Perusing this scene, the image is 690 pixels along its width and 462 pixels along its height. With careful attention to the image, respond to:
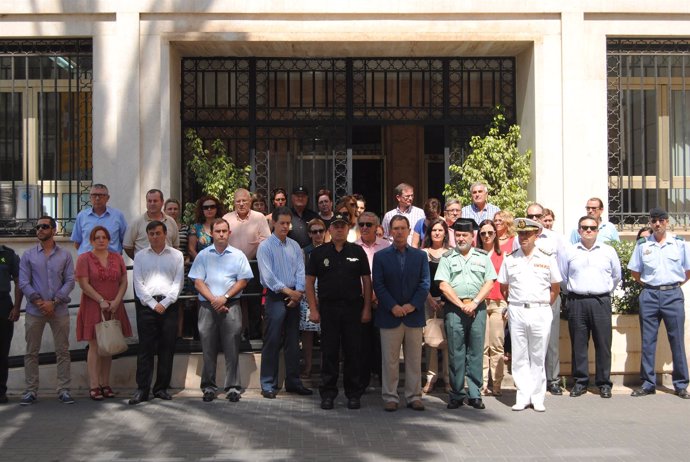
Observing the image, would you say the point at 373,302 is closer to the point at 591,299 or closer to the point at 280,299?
the point at 280,299

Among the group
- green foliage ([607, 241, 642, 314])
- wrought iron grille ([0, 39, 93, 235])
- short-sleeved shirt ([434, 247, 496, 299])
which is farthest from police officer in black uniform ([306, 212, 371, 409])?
wrought iron grille ([0, 39, 93, 235])

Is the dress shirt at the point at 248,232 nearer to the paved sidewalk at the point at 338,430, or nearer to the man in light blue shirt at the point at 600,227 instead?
the paved sidewalk at the point at 338,430

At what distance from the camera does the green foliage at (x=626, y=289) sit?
11234 millimetres

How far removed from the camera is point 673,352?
34.6 feet

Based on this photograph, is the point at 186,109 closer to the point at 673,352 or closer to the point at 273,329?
the point at 273,329

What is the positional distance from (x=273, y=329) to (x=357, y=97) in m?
5.47

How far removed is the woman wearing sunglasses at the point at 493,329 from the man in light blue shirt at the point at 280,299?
2.05 m

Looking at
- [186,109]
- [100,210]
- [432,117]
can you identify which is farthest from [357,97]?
[100,210]

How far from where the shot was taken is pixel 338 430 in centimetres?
870

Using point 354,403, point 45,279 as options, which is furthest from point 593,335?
point 45,279

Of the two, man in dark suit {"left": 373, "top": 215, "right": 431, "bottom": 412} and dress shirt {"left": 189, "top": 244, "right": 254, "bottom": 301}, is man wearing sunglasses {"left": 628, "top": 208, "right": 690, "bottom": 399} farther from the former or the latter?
dress shirt {"left": 189, "top": 244, "right": 254, "bottom": 301}

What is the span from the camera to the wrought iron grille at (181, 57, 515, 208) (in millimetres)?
14477

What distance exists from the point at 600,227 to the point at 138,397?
236 inches

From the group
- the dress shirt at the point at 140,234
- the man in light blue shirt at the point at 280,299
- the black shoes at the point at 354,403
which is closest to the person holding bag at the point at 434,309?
Result: the black shoes at the point at 354,403
